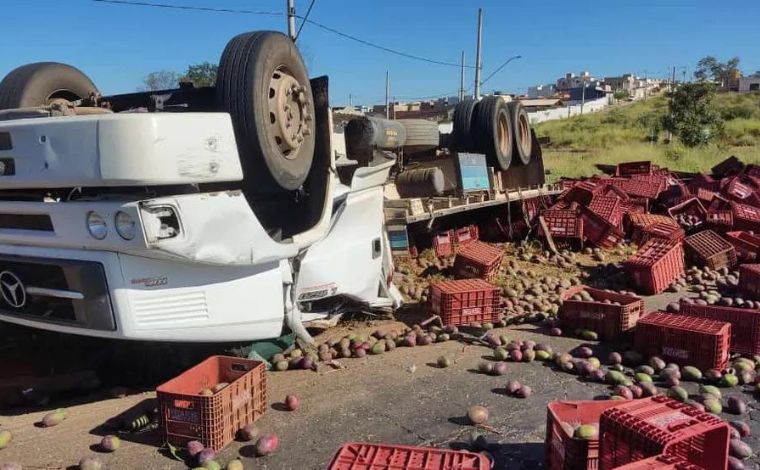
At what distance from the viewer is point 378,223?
6.58 meters

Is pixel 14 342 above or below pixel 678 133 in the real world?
below

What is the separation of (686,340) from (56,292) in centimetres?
476

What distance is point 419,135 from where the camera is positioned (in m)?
9.93

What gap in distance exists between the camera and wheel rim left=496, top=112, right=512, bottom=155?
1109cm

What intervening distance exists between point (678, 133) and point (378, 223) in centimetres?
3274

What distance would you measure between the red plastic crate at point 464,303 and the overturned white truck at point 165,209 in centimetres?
193

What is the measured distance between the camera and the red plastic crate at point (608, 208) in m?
11.2

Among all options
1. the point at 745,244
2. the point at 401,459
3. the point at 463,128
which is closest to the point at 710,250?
the point at 745,244

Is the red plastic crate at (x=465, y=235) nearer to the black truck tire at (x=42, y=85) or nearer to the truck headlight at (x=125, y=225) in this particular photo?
the black truck tire at (x=42, y=85)

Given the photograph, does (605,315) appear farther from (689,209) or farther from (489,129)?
(689,209)

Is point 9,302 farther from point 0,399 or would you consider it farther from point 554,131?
point 554,131

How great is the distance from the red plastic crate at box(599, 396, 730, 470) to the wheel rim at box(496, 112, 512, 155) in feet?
25.9

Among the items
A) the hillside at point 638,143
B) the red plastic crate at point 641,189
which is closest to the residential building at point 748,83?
the hillside at point 638,143

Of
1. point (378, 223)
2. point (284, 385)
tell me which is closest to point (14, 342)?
point (284, 385)
